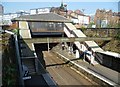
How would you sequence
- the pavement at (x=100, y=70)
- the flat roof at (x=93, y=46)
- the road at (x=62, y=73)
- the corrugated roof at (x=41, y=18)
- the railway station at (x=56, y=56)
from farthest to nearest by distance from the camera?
1. the corrugated roof at (x=41, y=18)
2. the flat roof at (x=93, y=46)
3. the road at (x=62, y=73)
4. the railway station at (x=56, y=56)
5. the pavement at (x=100, y=70)

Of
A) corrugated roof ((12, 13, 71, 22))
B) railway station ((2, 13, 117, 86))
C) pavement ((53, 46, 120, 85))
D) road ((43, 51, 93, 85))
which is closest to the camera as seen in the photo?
pavement ((53, 46, 120, 85))

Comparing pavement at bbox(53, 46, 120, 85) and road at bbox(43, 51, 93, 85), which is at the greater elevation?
pavement at bbox(53, 46, 120, 85)

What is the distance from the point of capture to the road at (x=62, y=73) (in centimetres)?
1772

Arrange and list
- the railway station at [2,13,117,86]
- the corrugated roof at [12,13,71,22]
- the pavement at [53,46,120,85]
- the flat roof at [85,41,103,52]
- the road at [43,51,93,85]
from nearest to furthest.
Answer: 1. the pavement at [53,46,120,85]
2. the railway station at [2,13,117,86]
3. the road at [43,51,93,85]
4. the flat roof at [85,41,103,52]
5. the corrugated roof at [12,13,71,22]

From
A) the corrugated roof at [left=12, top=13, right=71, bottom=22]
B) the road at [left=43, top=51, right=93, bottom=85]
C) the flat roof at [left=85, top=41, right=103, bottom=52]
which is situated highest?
the corrugated roof at [left=12, top=13, right=71, bottom=22]

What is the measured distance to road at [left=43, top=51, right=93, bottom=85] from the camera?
17719 mm

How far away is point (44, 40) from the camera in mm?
19609

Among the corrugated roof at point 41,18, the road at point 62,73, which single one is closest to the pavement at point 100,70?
the road at point 62,73

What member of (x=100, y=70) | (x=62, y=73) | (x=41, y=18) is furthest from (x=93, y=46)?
(x=41, y=18)

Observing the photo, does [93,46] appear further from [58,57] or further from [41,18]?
[41,18]

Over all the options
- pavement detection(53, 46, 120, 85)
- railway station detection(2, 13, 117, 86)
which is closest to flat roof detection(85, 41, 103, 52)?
railway station detection(2, 13, 117, 86)

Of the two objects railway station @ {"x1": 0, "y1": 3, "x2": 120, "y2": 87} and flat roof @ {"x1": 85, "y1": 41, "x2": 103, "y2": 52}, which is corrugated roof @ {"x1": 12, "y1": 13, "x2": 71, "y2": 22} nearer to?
railway station @ {"x1": 0, "y1": 3, "x2": 120, "y2": 87}

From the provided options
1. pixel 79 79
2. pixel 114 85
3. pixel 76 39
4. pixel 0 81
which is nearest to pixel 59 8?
pixel 76 39

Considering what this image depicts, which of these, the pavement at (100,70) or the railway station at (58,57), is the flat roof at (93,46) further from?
the pavement at (100,70)
